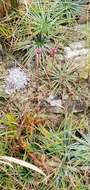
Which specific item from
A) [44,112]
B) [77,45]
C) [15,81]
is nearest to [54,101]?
[44,112]

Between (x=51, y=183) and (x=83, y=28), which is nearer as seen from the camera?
(x=51, y=183)

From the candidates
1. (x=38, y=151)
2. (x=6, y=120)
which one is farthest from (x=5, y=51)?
(x=38, y=151)

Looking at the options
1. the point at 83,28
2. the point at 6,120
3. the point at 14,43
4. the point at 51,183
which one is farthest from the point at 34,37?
the point at 51,183

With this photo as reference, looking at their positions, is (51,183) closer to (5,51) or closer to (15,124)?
(15,124)

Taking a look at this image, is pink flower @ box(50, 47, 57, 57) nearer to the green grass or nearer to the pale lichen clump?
the green grass

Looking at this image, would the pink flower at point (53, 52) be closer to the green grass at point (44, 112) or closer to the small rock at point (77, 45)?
the green grass at point (44, 112)

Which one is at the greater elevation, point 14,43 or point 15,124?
point 14,43

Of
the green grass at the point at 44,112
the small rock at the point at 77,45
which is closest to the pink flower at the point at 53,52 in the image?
the green grass at the point at 44,112

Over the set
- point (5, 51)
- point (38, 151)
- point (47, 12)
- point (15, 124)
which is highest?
point (47, 12)
